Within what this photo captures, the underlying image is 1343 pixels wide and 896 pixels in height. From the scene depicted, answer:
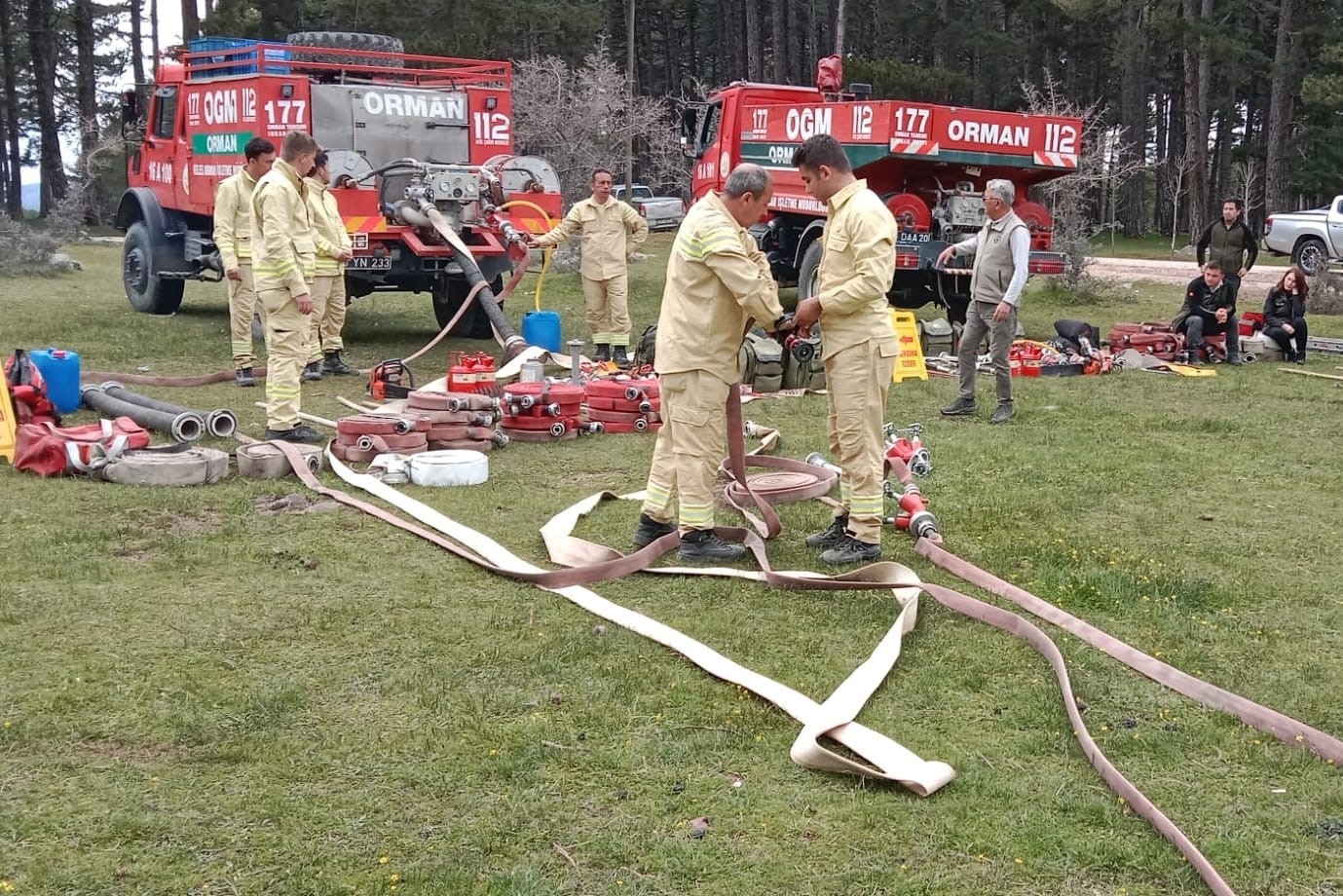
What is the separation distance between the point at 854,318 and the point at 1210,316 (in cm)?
877

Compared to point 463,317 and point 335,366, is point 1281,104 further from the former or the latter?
point 335,366

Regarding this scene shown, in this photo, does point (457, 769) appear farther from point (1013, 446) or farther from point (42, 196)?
point (42, 196)

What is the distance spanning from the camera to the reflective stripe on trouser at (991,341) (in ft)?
31.6

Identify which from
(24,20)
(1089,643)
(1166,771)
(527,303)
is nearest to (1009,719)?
(1166,771)

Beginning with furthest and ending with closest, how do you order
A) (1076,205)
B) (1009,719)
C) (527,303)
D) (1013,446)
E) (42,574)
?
(1076,205), (527,303), (1013,446), (42,574), (1009,719)

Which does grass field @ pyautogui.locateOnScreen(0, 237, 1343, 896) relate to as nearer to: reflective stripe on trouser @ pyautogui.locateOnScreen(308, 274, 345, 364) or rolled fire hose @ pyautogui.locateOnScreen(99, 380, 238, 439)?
rolled fire hose @ pyautogui.locateOnScreen(99, 380, 238, 439)

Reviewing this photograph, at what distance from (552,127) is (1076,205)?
12.8 m

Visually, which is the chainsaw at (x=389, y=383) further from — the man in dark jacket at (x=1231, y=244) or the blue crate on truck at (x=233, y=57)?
the man in dark jacket at (x=1231, y=244)

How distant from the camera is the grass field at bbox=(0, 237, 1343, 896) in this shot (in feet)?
10.9

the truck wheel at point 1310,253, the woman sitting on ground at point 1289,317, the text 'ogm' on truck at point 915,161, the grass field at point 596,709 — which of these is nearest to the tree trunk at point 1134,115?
the truck wheel at point 1310,253

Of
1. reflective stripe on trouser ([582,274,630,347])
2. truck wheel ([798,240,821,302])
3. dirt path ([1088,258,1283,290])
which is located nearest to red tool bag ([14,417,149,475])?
reflective stripe on trouser ([582,274,630,347])

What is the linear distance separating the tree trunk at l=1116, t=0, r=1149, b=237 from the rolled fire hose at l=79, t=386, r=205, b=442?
80.3ft

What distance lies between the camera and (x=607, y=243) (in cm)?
1209

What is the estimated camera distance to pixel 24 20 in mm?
43594
